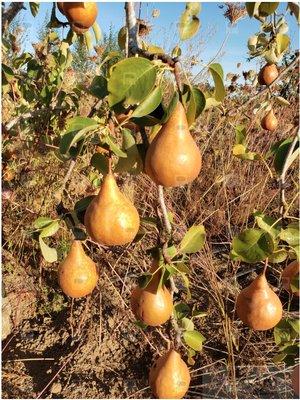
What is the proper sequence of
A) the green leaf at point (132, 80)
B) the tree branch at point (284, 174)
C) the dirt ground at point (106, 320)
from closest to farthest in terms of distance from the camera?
the green leaf at point (132, 80) < the tree branch at point (284, 174) < the dirt ground at point (106, 320)

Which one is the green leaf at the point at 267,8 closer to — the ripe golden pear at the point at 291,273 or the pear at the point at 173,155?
the pear at the point at 173,155

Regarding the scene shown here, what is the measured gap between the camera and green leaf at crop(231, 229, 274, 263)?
0.55m

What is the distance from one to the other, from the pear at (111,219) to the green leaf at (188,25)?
19 centimetres

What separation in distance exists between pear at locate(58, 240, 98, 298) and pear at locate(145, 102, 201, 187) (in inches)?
9.7

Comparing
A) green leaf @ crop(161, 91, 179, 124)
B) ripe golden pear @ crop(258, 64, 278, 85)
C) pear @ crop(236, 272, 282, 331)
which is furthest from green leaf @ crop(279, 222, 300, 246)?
ripe golden pear @ crop(258, 64, 278, 85)

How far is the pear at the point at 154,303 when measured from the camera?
59cm

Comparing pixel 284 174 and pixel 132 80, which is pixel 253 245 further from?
pixel 132 80

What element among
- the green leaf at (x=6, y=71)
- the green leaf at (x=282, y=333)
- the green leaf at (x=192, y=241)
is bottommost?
the green leaf at (x=282, y=333)

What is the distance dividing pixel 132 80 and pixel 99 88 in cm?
13

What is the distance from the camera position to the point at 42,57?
124cm

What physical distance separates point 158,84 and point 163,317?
322mm

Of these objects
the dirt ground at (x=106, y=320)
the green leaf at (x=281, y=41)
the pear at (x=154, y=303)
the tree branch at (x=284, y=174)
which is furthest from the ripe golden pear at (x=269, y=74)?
the pear at (x=154, y=303)

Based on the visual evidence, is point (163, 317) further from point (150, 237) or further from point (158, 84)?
point (150, 237)

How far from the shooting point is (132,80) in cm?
43
